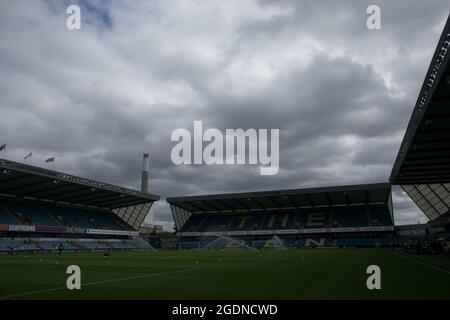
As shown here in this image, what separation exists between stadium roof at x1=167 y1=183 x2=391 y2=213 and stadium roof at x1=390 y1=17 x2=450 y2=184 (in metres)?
31.5

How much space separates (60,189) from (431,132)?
61.5m

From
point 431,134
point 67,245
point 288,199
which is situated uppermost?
point 431,134

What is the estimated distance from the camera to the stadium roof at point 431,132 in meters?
20.4

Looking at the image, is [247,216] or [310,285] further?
[247,216]

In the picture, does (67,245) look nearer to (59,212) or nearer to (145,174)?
(59,212)

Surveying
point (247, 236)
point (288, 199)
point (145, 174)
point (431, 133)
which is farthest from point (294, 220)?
point (431, 133)

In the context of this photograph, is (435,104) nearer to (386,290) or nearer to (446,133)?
(446,133)

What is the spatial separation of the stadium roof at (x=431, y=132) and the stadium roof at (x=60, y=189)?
49.3 metres

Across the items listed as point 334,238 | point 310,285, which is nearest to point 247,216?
point 334,238

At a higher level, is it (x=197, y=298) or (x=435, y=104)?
(x=435, y=104)

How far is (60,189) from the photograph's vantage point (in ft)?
232

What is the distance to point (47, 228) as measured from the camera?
6819 centimetres

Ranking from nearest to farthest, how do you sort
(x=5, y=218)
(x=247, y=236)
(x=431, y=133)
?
(x=431, y=133) < (x=5, y=218) < (x=247, y=236)
